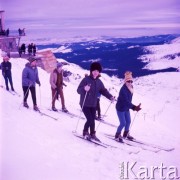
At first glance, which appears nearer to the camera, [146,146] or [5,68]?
[146,146]

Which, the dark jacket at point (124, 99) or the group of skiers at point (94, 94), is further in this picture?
the dark jacket at point (124, 99)

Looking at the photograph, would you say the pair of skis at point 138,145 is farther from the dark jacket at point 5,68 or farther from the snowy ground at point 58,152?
the dark jacket at point 5,68

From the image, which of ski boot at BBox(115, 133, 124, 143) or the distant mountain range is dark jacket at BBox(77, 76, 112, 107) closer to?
ski boot at BBox(115, 133, 124, 143)

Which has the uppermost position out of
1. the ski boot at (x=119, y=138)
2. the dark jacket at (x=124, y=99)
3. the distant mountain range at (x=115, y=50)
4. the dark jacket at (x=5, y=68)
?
the distant mountain range at (x=115, y=50)

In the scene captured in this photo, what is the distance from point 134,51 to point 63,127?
5107 mm

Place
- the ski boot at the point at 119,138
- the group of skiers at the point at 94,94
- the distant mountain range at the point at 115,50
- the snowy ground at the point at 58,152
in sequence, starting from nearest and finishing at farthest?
the snowy ground at the point at 58,152 < the group of skiers at the point at 94,94 < the ski boot at the point at 119,138 < the distant mountain range at the point at 115,50

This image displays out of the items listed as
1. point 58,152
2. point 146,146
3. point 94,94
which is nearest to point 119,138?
point 146,146

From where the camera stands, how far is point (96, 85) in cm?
622

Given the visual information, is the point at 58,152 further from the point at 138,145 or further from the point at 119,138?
the point at 138,145

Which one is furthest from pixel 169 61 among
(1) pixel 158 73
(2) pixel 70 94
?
(2) pixel 70 94

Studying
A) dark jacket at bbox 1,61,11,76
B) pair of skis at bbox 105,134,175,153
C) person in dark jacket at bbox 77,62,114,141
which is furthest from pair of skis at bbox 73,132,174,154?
dark jacket at bbox 1,61,11,76

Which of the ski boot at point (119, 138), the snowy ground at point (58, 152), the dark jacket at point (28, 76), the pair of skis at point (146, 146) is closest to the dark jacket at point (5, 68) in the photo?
the snowy ground at point (58, 152)

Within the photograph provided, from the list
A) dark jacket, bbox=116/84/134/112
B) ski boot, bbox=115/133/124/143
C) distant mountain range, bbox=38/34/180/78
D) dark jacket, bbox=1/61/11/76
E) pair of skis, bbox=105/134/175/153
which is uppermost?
distant mountain range, bbox=38/34/180/78

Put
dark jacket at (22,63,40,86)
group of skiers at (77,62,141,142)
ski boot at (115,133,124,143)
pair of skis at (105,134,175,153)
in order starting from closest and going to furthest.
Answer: group of skiers at (77,62,141,142), pair of skis at (105,134,175,153), ski boot at (115,133,124,143), dark jacket at (22,63,40,86)
